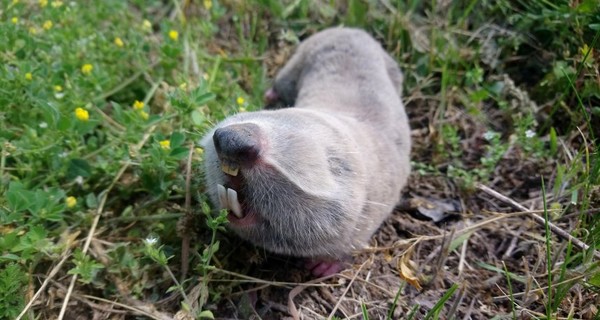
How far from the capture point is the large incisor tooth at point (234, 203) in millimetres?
1596

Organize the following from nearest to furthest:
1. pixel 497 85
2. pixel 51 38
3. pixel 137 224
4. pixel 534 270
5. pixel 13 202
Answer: pixel 13 202
pixel 534 270
pixel 137 224
pixel 51 38
pixel 497 85

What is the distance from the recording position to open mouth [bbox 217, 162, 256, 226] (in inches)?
61.2

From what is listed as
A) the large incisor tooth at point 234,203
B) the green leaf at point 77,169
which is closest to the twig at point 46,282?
the green leaf at point 77,169

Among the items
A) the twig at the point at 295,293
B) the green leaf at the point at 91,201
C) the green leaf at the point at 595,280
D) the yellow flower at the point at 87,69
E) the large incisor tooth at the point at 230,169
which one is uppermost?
the large incisor tooth at the point at 230,169

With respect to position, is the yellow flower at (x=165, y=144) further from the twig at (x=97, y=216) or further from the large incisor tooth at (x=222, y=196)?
the large incisor tooth at (x=222, y=196)

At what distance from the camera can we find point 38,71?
2209mm

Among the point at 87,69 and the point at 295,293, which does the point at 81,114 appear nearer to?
the point at 87,69

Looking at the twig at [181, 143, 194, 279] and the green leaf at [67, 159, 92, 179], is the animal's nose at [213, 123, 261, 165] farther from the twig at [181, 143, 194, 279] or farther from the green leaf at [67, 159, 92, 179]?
the green leaf at [67, 159, 92, 179]

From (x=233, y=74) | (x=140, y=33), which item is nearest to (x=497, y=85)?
(x=233, y=74)

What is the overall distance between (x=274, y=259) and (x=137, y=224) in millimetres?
608

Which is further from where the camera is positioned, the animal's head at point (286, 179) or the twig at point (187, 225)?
the twig at point (187, 225)

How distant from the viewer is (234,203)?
5.34 ft

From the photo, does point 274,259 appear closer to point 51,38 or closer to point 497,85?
point 51,38

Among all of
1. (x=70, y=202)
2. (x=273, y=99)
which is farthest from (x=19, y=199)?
(x=273, y=99)
